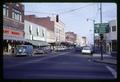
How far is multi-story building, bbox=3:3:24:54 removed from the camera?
50.4m

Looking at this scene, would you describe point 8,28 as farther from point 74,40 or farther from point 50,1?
point 74,40

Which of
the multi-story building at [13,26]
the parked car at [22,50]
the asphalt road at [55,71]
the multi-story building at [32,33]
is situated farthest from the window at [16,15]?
the asphalt road at [55,71]

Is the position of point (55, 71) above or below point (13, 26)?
below

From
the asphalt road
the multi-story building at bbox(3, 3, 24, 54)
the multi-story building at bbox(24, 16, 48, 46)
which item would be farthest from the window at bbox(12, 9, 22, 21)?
the asphalt road

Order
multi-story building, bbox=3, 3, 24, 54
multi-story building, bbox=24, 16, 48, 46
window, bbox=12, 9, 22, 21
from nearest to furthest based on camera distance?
1. multi-story building, bbox=3, 3, 24, 54
2. window, bbox=12, 9, 22, 21
3. multi-story building, bbox=24, 16, 48, 46

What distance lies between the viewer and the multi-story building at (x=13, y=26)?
165 feet

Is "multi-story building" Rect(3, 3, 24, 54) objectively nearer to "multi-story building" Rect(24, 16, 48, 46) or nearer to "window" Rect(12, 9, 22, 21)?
"window" Rect(12, 9, 22, 21)

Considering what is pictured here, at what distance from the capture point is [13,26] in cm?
5516

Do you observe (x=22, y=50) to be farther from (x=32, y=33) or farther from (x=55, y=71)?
(x=55, y=71)

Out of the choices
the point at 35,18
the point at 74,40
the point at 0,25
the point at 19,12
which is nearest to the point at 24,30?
the point at 19,12

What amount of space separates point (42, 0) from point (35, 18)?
106m

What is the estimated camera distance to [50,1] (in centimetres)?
492

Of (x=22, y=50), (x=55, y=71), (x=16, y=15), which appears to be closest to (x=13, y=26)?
(x=16, y=15)

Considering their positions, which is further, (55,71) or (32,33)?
(32,33)
